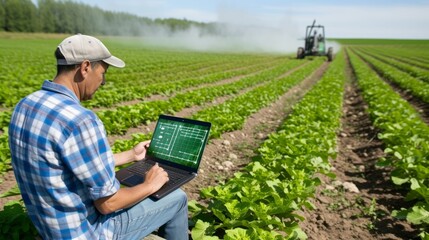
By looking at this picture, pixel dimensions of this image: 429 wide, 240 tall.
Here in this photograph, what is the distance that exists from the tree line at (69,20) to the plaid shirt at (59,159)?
318 ft

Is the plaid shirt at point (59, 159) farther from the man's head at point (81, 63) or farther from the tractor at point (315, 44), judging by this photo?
the tractor at point (315, 44)

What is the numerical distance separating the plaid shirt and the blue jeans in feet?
1.29

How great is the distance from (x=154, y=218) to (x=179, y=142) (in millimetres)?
759

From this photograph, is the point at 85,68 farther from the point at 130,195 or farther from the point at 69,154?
the point at 130,195

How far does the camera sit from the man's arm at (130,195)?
7.16 feet

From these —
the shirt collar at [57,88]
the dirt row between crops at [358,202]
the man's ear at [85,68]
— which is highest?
the man's ear at [85,68]

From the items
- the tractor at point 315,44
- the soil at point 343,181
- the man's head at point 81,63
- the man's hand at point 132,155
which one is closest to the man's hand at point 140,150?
the man's hand at point 132,155

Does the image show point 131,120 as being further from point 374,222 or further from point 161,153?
point 374,222

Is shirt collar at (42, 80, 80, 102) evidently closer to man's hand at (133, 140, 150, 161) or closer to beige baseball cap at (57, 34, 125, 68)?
beige baseball cap at (57, 34, 125, 68)

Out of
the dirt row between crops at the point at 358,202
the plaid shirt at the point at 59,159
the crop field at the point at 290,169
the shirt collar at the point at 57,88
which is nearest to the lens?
the plaid shirt at the point at 59,159

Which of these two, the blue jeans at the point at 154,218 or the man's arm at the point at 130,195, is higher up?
the man's arm at the point at 130,195

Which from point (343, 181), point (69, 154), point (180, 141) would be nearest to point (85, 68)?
point (69, 154)

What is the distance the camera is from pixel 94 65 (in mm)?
2252

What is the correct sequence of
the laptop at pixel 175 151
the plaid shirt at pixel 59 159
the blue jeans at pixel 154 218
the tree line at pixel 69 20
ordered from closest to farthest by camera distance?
the plaid shirt at pixel 59 159 → the blue jeans at pixel 154 218 → the laptop at pixel 175 151 → the tree line at pixel 69 20
